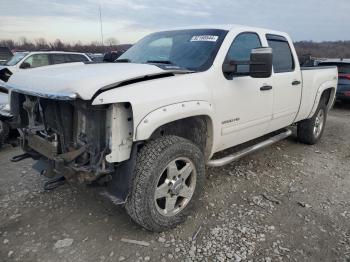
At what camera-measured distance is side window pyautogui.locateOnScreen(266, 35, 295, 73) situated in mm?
4496

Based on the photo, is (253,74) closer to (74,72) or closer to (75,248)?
(74,72)

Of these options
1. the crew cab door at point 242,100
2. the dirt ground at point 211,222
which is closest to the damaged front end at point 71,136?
the dirt ground at point 211,222

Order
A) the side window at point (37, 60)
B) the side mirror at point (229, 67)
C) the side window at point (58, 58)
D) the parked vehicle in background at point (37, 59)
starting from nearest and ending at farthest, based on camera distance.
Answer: the side mirror at point (229, 67) → the parked vehicle in background at point (37, 59) → the side window at point (37, 60) → the side window at point (58, 58)

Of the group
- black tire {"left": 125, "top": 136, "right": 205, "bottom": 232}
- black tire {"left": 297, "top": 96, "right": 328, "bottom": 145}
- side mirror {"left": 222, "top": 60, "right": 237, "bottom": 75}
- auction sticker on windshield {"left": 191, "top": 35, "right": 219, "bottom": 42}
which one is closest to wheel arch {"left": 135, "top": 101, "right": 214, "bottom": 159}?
black tire {"left": 125, "top": 136, "right": 205, "bottom": 232}

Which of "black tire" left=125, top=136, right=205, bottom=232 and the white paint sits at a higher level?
the white paint

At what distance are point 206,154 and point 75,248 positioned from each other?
1.57 metres

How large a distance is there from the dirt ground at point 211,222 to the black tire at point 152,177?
0.20 metres

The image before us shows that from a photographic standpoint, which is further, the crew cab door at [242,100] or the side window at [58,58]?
the side window at [58,58]

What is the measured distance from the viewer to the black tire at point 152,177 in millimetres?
2752

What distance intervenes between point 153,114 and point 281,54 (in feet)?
9.26

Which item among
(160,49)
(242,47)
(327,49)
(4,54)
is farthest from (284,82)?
(327,49)

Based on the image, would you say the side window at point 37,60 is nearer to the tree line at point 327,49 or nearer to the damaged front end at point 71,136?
the damaged front end at point 71,136

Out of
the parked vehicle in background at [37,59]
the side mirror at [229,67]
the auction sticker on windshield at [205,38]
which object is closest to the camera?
the side mirror at [229,67]

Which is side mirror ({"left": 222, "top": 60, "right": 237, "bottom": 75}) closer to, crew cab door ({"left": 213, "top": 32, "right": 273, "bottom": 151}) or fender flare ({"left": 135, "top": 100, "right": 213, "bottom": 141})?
crew cab door ({"left": 213, "top": 32, "right": 273, "bottom": 151})
